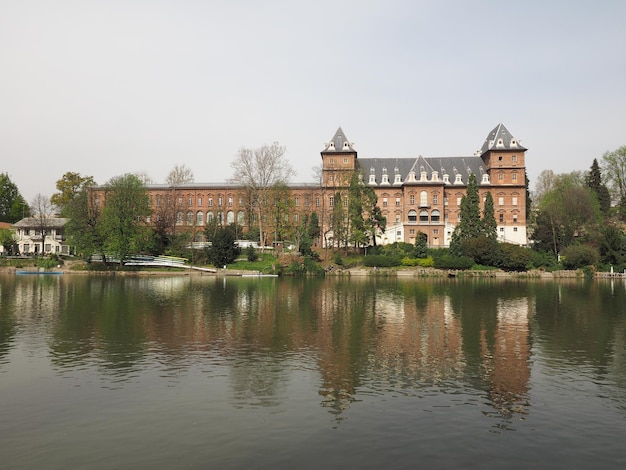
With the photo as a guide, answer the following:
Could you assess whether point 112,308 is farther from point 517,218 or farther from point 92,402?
point 517,218

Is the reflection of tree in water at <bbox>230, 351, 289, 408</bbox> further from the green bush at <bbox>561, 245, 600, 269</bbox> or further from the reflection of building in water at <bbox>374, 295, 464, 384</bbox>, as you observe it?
the green bush at <bbox>561, 245, 600, 269</bbox>

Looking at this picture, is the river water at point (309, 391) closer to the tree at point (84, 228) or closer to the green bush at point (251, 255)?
the tree at point (84, 228)

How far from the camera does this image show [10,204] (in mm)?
96062

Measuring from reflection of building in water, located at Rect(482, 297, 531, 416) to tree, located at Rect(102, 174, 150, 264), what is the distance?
50297mm

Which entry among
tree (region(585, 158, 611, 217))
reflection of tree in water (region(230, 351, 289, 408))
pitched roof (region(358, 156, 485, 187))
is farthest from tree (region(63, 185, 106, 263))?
tree (region(585, 158, 611, 217))

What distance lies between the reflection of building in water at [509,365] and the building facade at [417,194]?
55566mm

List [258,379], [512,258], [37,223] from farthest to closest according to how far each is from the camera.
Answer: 1. [37,223]
2. [512,258]
3. [258,379]

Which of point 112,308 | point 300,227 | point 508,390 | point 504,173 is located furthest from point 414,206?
point 508,390

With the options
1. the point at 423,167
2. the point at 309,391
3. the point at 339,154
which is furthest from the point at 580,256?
the point at 309,391

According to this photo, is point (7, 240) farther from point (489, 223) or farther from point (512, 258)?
point (512, 258)

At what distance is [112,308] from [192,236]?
46.7 metres

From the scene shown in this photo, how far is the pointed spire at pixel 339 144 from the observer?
80.5 metres

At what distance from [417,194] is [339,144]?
16157 mm

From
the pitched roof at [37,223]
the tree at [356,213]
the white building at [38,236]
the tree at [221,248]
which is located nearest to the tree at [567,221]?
the tree at [356,213]
